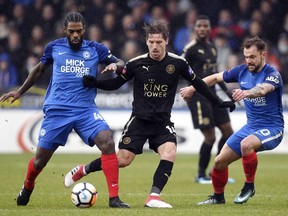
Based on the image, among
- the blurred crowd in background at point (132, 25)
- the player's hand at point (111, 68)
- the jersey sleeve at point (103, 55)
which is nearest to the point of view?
the player's hand at point (111, 68)

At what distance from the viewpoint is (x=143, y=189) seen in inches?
495

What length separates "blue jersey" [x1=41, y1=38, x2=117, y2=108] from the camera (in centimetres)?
996

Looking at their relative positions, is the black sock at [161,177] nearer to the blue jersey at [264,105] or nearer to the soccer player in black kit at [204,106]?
the blue jersey at [264,105]

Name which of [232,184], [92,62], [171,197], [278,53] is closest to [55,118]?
[92,62]

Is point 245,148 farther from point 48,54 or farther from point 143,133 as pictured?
point 48,54

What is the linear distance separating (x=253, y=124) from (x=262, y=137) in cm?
26

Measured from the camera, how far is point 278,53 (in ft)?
67.6

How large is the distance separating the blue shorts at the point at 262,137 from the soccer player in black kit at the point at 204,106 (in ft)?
12.0

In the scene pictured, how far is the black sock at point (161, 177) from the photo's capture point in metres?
9.74

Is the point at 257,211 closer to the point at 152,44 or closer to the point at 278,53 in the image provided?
the point at 152,44

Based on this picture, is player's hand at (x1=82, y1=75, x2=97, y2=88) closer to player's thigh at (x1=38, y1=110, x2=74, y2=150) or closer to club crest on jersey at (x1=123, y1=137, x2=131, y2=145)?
player's thigh at (x1=38, y1=110, x2=74, y2=150)

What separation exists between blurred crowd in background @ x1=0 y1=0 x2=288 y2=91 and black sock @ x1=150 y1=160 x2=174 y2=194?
10187 millimetres

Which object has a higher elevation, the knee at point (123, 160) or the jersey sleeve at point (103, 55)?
the jersey sleeve at point (103, 55)

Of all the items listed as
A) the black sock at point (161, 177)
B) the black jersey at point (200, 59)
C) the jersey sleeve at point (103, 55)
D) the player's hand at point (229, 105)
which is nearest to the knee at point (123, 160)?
the black sock at point (161, 177)
